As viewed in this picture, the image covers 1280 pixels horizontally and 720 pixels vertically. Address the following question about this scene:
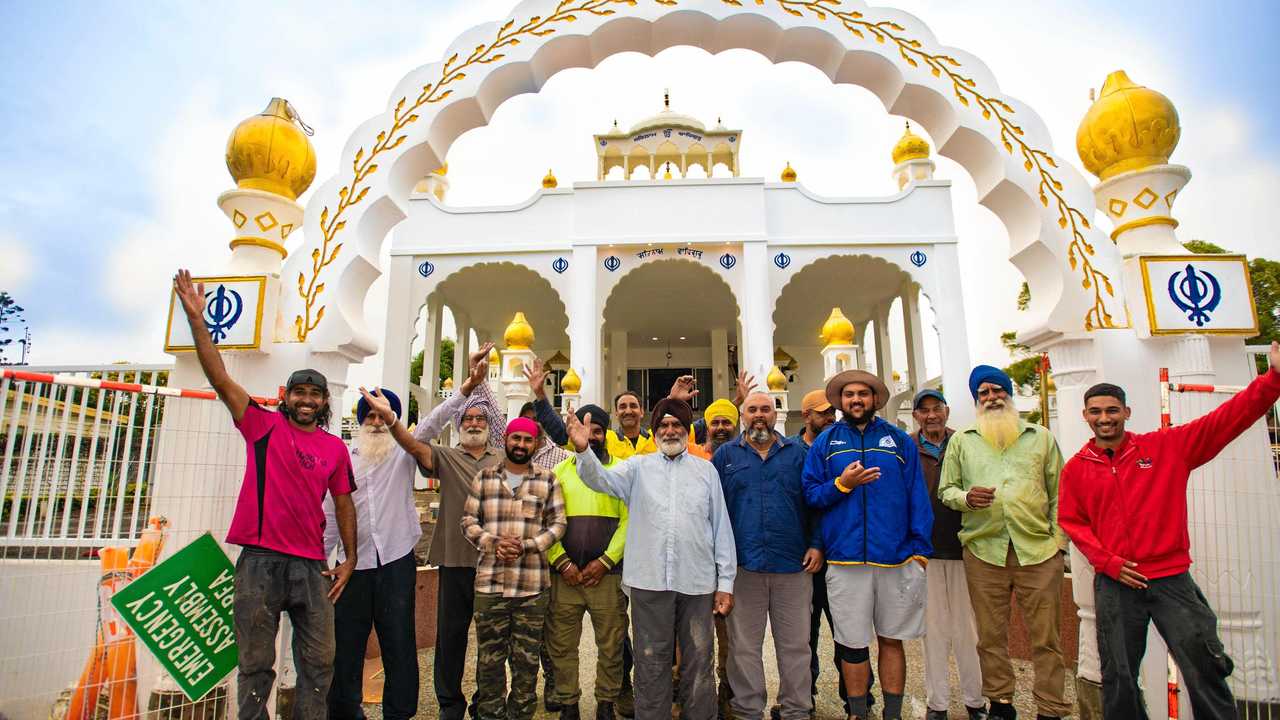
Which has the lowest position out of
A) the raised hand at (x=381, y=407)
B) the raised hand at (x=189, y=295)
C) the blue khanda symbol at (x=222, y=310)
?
the raised hand at (x=381, y=407)

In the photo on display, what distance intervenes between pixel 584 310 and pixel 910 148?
661 centimetres

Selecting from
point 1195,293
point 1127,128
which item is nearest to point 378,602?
point 1195,293

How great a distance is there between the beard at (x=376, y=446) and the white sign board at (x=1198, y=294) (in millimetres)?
3590

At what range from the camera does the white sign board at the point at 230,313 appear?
3121mm

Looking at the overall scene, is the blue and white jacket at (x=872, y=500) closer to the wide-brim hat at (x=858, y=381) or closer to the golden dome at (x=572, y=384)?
the wide-brim hat at (x=858, y=381)

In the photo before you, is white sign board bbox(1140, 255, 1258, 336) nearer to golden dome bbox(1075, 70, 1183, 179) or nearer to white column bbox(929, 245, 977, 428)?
golden dome bbox(1075, 70, 1183, 179)

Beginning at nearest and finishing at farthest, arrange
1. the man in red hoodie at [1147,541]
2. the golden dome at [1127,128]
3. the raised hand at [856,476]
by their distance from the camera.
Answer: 1. the man in red hoodie at [1147,541]
2. the raised hand at [856,476]
3. the golden dome at [1127,128]

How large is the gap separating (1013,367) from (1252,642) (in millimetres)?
21423

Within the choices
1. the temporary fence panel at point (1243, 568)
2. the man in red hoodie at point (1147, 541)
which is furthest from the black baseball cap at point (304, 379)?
the temporary fence panel at point (1243, 568)

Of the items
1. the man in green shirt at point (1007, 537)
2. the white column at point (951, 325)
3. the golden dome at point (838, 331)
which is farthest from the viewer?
the golden dome at point (838, 331)

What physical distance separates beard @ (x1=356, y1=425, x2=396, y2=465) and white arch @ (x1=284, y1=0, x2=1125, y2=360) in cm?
63

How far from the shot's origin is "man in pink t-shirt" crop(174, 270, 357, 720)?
2.31 m

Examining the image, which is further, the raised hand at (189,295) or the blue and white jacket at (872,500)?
the blue and white jacket at (872,500)

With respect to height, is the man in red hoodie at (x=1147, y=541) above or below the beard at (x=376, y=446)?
below
